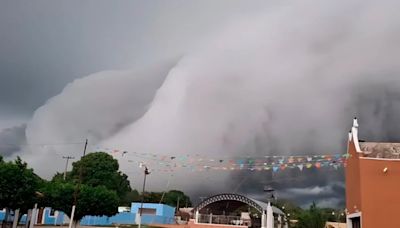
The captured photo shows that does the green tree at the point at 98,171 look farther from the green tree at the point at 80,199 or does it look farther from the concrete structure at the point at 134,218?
the green tree at the point at 80,199

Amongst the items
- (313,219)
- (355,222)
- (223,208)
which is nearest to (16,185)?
(355,222)

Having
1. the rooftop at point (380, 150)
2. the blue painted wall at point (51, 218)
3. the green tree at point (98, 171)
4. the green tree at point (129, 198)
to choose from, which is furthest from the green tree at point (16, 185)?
the green tree at point (129, 198)

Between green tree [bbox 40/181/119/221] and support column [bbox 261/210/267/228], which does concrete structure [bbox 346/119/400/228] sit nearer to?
support column [bbox 261/210/267/228]

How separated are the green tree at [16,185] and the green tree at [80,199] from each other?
6.11 meters

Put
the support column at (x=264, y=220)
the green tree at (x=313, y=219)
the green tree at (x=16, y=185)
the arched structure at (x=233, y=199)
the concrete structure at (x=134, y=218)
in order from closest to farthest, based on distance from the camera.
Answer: the green tree at (x=16, y=185) < the support column at (x=264, y=220) < the arched structure at (x=233, y=199) < the green tree at (x=313, y=219) < the concrete structure at (x=134, y=218)

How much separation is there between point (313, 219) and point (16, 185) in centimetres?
3531

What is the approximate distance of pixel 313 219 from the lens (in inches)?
2047

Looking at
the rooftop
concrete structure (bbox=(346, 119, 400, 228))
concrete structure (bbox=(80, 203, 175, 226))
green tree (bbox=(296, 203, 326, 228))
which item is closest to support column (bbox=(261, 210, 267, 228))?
green tree (bbox=(296, 203, 326, 228))

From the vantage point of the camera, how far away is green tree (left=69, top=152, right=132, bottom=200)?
70.7 meters

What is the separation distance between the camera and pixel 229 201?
50.7 m

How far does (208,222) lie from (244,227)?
16.5 feet

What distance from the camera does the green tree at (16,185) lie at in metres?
31.1

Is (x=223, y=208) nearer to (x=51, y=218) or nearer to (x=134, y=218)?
(x=134, y=218)

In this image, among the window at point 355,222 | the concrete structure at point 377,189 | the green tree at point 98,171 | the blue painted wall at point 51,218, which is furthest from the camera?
the green tree at point 98,171
